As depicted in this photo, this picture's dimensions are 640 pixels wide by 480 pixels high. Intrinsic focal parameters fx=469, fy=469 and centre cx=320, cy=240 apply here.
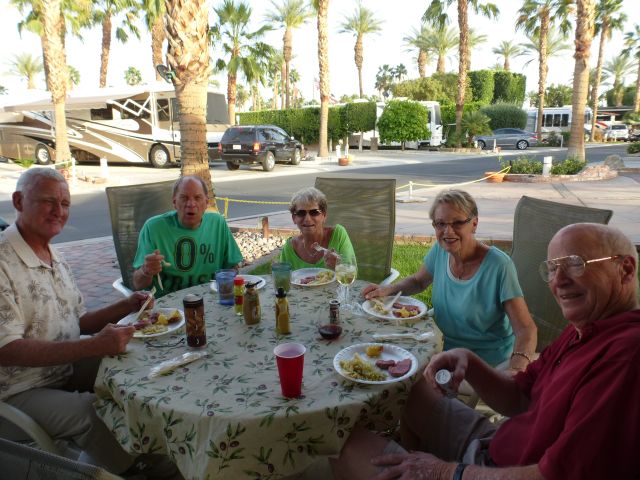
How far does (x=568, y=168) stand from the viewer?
524 inches

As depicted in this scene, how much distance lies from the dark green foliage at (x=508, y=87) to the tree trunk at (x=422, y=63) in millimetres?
7637

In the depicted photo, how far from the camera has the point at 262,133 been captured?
17781 millimetres

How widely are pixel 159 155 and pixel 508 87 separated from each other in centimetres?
2848

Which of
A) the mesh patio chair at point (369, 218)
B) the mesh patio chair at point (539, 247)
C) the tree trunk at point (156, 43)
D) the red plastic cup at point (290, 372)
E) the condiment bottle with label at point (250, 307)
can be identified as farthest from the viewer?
the tree trunk at point (156, 43)

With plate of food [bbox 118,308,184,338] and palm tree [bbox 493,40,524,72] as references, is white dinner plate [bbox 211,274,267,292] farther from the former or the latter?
palm tree [bbox 493,40,524,72]

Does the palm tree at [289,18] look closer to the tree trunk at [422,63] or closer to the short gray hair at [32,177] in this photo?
the tree trunk at [422,63]

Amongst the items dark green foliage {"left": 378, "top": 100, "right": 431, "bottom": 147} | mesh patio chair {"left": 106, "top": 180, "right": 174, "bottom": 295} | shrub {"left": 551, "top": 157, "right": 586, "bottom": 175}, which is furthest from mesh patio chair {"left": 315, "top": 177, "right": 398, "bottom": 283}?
dark green foliage {"left": 378, "top": 100, "right": 431, "bottom": 147}

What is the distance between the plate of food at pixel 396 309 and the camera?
227cm

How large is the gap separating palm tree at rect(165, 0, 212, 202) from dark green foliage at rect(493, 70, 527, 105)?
33672 mm

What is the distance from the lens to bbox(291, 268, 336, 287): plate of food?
9.15 ft

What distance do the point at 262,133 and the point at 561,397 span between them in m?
17.3

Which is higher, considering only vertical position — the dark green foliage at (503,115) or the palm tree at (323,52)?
the palm tree at (323,52)

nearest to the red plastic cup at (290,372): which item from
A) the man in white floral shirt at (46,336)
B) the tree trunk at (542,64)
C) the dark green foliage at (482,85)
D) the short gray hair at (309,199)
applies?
the man in white floral shirt at (46,336)

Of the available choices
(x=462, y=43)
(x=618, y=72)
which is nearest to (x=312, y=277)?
(x=462, y=43)
